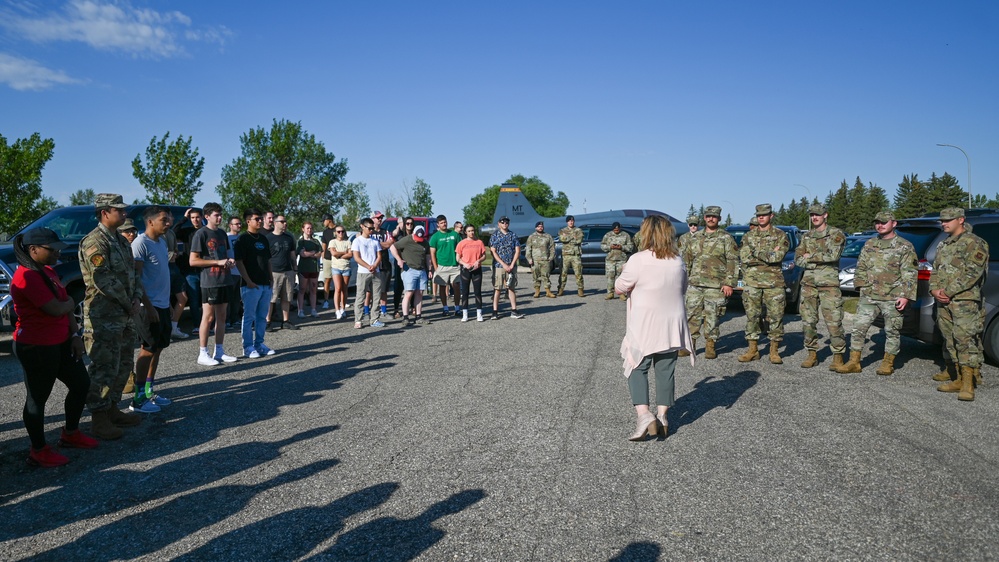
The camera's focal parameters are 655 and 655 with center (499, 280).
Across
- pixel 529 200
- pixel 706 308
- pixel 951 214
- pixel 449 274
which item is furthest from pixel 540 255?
pixel 529 200

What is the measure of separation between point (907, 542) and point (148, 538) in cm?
406

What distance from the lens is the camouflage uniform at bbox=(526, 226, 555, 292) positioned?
16.6 metres

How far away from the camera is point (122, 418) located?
18.6 ft

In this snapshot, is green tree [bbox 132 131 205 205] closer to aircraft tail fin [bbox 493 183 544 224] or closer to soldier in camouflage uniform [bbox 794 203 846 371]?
aircraft tail fin [bbox 493 183 544 224]

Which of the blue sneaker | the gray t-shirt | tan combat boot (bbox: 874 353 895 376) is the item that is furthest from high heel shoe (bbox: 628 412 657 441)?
the gray t-shirt

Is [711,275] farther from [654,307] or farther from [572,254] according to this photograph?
[572,254]

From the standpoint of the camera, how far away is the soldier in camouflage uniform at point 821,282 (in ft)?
25.7

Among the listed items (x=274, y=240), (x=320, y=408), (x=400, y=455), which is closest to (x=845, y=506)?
(x=400, y=455)

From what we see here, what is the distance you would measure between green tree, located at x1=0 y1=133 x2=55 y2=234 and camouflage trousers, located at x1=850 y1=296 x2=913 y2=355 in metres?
30.5

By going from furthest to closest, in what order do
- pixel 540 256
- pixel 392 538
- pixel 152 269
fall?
pixel 540 256 → pixel 152 269 → pixel 392 538

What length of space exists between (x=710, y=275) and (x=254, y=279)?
5.95m

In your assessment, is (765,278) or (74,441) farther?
(765,278)

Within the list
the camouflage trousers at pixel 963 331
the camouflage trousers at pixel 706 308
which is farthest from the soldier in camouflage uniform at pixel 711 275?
the camouflage trousers at pixel 963 331

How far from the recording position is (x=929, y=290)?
A: 7.21m
